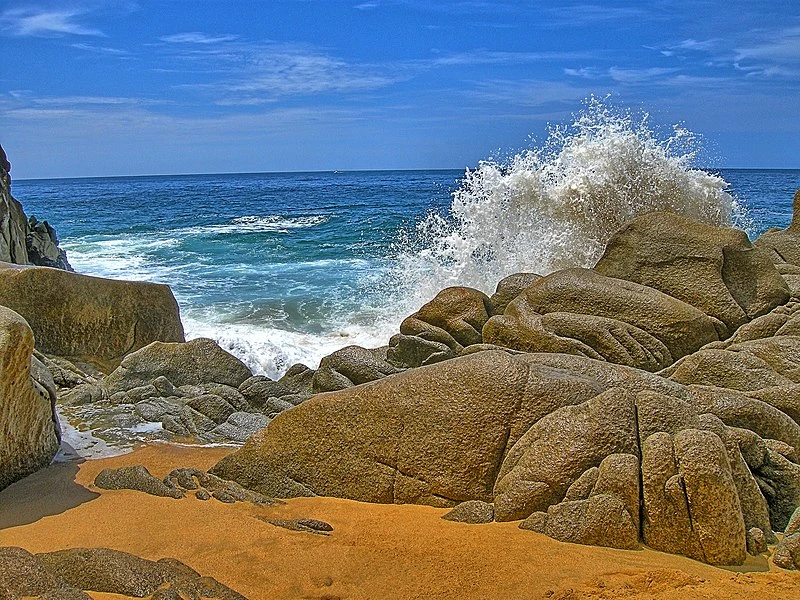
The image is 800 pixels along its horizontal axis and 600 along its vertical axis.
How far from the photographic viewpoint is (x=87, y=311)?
750 centimetres

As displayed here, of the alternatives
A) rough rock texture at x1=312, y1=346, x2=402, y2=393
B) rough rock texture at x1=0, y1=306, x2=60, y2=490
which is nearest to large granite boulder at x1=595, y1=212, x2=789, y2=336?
rough rock texture at x1=312, y1=346, x2=402, y2=393

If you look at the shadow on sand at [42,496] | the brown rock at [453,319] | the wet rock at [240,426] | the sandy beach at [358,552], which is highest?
the brown rock at [453,319]

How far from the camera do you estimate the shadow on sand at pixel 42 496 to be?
3.92m

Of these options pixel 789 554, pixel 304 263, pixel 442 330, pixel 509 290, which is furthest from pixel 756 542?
pixel 304 263

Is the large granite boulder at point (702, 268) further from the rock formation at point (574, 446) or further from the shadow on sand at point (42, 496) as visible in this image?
the shadow on sand at point (42, 496)

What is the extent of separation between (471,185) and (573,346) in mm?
6259

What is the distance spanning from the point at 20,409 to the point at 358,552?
2250 millimetres

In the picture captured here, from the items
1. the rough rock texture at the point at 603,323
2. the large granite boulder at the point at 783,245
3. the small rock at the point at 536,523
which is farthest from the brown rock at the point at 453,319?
the small rock at the point at 536,523

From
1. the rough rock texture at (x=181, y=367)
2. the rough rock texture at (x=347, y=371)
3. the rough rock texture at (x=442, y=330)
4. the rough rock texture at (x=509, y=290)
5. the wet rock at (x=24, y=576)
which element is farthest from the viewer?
the rough rock texture at (x=509, y=290)

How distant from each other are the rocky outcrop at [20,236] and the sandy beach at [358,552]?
24.2 feet

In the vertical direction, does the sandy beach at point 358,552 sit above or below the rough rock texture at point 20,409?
below

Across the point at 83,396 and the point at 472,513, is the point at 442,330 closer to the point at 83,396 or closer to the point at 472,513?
the point at 83,396

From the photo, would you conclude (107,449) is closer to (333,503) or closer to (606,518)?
(333,503)

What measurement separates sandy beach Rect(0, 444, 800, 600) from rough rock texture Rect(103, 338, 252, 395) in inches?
99.7
